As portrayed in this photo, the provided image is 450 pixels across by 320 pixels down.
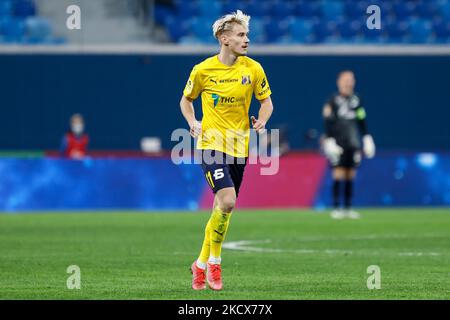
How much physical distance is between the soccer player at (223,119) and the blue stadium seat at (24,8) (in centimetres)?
1834

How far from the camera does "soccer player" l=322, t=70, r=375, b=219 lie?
833 inches

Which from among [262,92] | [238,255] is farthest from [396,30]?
[262,92]

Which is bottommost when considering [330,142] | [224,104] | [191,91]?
[330,142]

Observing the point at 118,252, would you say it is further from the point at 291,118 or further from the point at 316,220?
the point at 291,118

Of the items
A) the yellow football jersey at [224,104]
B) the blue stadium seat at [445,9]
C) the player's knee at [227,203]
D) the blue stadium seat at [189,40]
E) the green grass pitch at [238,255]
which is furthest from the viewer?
the blue stadium seat at [445,9]

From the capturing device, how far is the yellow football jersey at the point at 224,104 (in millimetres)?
10562

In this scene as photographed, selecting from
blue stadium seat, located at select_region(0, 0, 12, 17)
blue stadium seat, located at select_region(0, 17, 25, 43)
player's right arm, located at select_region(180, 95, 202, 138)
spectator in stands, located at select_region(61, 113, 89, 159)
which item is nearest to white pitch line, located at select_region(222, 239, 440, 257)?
player's right arm, located at select_region(180, 95, 202, 138)

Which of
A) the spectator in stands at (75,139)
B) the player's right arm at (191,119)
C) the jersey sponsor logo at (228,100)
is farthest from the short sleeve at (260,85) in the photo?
the spectator in stands at (75,139)

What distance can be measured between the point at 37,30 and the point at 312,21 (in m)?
6.71

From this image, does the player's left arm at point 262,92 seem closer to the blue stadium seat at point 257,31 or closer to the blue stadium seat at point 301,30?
the blue stadium seat at point 257,31

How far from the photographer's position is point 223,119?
34.8 ft

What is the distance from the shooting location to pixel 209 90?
34.9 ft

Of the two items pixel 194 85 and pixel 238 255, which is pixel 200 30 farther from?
pixel 194 85

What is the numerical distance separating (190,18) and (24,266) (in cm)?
1753
